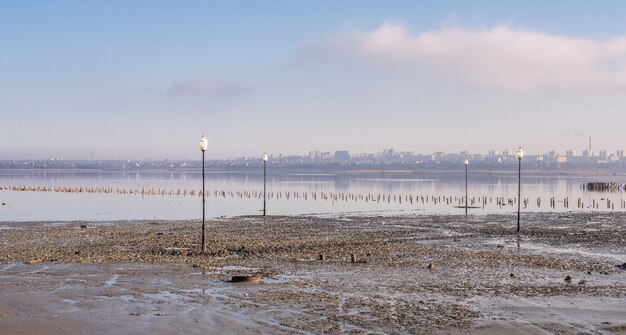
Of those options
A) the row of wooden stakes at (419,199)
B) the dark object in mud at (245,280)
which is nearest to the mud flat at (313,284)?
the dark object in mud at (245,280)

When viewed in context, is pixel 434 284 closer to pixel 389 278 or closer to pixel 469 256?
pixel 389 278

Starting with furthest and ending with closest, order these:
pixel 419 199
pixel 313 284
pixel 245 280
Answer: pixel 419 199, pixel 245 280, pixel 313 284

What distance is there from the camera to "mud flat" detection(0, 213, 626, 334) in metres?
15.3

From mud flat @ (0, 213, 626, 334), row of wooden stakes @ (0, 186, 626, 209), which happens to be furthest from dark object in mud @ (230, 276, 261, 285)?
row of wooden stakes @ (0, 186, 626, 209)

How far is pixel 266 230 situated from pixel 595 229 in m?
20.3

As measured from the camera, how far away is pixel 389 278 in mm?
22125

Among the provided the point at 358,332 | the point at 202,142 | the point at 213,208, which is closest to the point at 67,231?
Answer: the point at 202,142

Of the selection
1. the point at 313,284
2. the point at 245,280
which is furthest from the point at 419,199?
the point at 245,280

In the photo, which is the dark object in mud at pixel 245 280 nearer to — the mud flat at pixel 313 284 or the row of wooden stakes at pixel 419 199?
the mud flat at pixel 313 284

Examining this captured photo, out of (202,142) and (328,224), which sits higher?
(202,142)

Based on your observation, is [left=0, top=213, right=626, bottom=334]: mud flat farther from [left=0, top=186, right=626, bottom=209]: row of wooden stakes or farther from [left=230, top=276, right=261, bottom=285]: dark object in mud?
[left=0, top=186, right=626, bottom=209]: row of wooden stakes

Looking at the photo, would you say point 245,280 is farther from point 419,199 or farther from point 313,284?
point 419,199

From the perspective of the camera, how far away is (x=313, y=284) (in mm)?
20734

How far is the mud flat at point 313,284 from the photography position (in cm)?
1532
